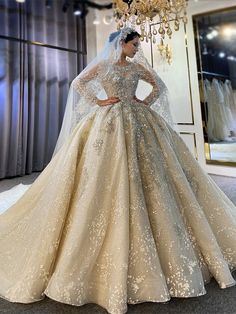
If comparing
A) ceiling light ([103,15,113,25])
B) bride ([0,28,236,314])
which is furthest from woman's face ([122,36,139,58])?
ceiling light ([103,15,113,25])

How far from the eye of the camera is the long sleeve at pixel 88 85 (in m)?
1.79

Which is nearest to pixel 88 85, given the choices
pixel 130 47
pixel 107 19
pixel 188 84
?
pixel 130 47

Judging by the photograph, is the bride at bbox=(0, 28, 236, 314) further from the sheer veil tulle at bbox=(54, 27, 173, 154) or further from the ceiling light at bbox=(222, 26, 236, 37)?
the ceiling light at bbox=(222, 26, 236, 37)

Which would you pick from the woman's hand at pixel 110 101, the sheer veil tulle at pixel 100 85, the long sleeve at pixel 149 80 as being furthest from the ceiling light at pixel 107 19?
the woman's hand at pixel 110 101

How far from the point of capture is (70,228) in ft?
4.31

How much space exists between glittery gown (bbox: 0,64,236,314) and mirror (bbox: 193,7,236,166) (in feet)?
8.99

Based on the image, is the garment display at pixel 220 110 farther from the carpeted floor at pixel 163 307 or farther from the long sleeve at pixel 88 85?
the carpeted floor at pixel 163 307

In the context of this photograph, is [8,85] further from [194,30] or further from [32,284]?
[32,284]

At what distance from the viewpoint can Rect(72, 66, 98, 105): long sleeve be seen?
179 centimetres

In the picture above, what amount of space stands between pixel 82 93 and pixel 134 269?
115 cm

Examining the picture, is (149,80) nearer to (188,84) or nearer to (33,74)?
(188,84)

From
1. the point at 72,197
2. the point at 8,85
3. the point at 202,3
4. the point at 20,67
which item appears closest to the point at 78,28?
the point at 20,67

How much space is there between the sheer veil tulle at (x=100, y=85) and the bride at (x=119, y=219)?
0.01 metres

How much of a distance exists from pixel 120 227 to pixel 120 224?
0.5 inches
